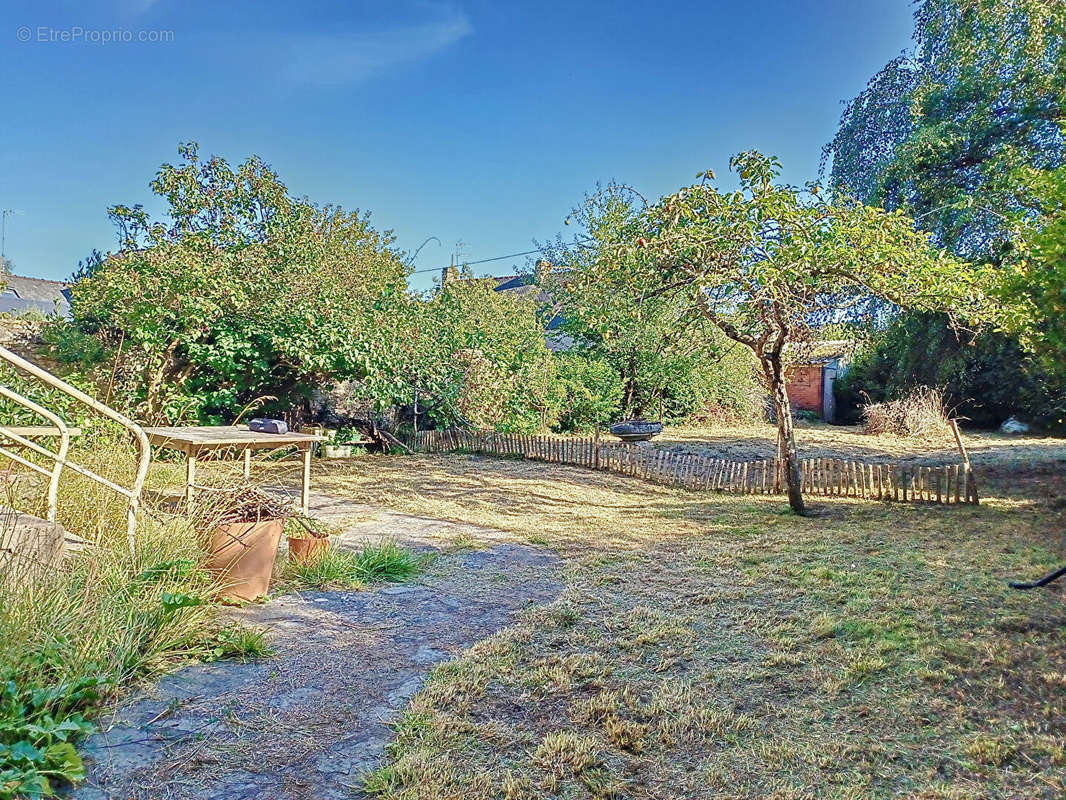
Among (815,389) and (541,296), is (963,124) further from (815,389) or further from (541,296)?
(815,389)

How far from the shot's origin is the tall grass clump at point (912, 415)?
571 inches

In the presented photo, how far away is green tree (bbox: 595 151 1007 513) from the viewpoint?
5.62 meters

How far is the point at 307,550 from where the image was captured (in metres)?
4.38

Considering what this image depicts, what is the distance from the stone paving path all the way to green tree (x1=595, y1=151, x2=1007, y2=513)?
3398 millimetres

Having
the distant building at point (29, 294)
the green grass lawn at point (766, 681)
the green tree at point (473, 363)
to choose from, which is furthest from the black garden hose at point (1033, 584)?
the distant building at point (29, 294)

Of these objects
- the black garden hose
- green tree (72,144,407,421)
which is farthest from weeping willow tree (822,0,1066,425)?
green tree (72,144,407,421)

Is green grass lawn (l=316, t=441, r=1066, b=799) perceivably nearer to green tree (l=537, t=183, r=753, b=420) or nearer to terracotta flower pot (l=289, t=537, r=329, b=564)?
terracotta flower pot (l=289, t=537, r=329, b=564)

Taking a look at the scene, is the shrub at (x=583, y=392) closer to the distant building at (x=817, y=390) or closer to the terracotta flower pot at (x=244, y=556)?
the distant building at (x=817, y=390)

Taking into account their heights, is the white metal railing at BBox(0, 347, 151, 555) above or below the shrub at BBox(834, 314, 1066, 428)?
below

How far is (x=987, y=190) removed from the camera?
8.93m

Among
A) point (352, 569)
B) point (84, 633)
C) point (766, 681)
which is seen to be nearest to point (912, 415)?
point (766, 681)

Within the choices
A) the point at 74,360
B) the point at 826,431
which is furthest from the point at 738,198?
the point at 826,431

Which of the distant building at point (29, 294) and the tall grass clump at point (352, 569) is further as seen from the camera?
the distant building at point (29, 294)

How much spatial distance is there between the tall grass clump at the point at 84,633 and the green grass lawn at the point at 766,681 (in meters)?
1.07
